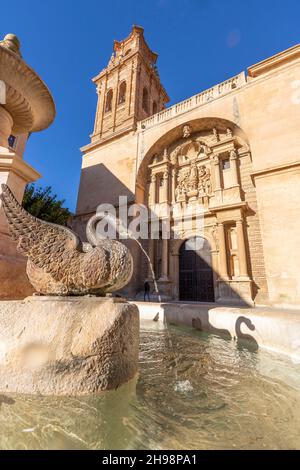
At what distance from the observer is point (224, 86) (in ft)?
34.5

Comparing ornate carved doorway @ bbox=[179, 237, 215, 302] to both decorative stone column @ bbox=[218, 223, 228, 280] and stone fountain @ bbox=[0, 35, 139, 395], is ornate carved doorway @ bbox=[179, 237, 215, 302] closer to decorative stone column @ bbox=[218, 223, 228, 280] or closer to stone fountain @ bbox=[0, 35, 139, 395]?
decorative stone column @ bbox=[218, 223, 228, 280]

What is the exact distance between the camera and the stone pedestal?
1348 mm

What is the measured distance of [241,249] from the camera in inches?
337

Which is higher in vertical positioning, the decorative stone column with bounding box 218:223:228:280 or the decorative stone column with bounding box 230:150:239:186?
the decorative stone column with bounding box 230:150:239:186

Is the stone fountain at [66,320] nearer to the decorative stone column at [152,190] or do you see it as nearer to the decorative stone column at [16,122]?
the decorative stone column at [16,122]

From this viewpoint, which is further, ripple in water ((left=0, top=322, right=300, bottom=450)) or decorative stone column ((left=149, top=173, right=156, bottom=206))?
decorative stone column ((left=149, top=173, right=156, bottom=206))

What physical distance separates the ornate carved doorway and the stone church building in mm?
46

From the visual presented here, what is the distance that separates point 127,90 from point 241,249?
48.7 feet

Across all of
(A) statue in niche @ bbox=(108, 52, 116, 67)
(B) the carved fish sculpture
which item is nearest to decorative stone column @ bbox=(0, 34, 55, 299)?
(B) the carved fish sculpture

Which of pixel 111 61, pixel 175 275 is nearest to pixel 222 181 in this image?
pixel 175 275

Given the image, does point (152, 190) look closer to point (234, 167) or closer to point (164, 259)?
point (164, 259)
